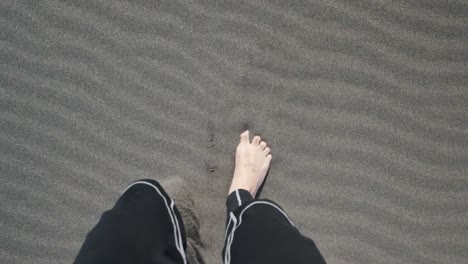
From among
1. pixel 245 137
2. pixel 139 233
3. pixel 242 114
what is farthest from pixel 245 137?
pixel 139 233

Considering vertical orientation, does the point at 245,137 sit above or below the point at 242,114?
below

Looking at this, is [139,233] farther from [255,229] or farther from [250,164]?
[250,164]

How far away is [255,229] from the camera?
6.29 ft

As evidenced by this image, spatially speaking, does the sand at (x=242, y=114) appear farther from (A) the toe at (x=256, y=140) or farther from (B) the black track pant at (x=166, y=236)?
(B) the black track pant at (x=166, y=236)

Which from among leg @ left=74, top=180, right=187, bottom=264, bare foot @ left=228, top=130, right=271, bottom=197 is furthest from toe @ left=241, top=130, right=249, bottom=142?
leg @ left=74, top=180, right=187, bottom=264

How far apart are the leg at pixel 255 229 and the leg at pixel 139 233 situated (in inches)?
9.8

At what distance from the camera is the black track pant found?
176 centimetres

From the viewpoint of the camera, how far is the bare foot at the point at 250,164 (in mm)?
2338

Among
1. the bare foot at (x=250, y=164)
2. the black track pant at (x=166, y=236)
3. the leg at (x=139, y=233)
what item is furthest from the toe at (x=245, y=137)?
the leg at (x=139, y=233)

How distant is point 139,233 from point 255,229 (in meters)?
0.47

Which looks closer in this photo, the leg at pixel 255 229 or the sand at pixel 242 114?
the leg at pixel 255 229

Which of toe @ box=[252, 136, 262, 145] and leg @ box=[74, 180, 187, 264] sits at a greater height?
toe @ box=[252, 136, 262, 145]

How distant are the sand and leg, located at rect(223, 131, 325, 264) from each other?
0.37 ft

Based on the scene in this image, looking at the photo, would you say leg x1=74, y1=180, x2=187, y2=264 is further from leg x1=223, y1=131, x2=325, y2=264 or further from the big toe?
the big toe
